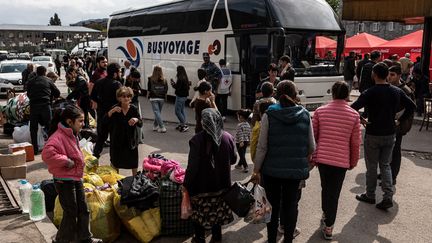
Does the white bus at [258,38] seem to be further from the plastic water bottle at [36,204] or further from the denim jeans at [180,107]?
the plastic water bottle at [36,204]

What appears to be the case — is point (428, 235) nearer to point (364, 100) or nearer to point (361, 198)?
point (361, 198)

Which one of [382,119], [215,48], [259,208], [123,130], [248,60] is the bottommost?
[259,208]

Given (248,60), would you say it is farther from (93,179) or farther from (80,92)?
(93,179)

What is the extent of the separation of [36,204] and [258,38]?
8074mm

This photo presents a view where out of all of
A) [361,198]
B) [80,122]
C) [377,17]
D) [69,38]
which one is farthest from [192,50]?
[69,38]

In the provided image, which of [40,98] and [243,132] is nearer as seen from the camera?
[243,132]

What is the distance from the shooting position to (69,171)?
4273 millimetres

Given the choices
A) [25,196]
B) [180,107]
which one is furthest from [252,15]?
[25,196]

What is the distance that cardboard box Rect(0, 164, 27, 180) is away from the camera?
676 centimetres

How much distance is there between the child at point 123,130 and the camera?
6.01 m

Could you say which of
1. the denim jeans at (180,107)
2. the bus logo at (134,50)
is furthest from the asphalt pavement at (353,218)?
the bus logo at (134,50)

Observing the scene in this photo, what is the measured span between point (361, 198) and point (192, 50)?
373 inches

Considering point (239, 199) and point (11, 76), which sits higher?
point (11, 76)

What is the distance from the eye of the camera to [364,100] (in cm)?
545
